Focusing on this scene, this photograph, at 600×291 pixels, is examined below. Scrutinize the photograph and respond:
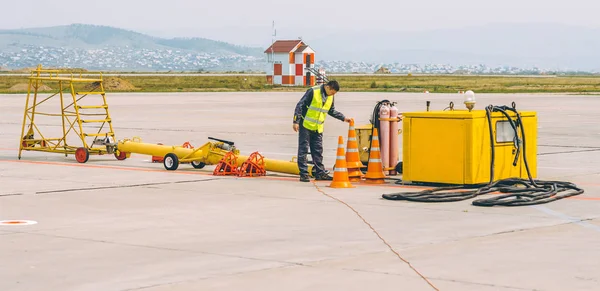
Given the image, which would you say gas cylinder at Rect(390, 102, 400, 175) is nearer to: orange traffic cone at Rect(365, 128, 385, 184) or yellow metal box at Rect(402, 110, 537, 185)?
orange traffic cone at Rect(365, 128, 385, 184)

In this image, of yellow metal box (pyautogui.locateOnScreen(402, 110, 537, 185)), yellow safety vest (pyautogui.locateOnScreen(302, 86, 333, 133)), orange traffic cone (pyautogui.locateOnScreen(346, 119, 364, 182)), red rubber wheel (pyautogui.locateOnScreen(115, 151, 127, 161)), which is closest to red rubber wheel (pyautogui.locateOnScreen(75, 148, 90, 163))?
red rubber wheel (pyautogui.locateOnScreen(115, 151, 127, 161))

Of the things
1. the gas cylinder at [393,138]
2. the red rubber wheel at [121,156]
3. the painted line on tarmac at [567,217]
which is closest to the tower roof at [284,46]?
the red rubber wheel at [121,156]

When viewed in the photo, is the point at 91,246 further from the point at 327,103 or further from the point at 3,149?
the point at 3,149

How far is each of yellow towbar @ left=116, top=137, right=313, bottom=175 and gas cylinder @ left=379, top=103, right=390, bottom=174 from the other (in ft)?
4.03

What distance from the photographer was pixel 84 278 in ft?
27.3

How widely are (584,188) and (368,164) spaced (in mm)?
3318

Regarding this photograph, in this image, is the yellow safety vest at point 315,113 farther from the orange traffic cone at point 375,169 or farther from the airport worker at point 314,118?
the orange traffic cone at point 375,169

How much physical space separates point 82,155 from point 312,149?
5.14m

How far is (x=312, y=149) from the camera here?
53.8ft

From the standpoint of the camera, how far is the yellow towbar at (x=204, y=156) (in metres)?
16.8

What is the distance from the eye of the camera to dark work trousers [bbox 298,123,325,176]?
16.1m

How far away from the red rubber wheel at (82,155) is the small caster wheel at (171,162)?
7.00ft

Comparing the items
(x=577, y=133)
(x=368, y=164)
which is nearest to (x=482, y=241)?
(x=368, y=164)

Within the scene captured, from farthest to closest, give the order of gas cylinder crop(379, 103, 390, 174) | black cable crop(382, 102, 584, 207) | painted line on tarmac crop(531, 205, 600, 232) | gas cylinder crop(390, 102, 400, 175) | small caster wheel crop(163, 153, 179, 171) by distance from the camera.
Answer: small caster wheel crop(163, 153, 179, 171) → gas cylinder crop(390, 102, 400, 175) → gas cylinder crop(379, 103, 390, 174) → black cable crop(382, 102, 584, 207) → painted line on tarmac crop(531, 205, 600, 232)
